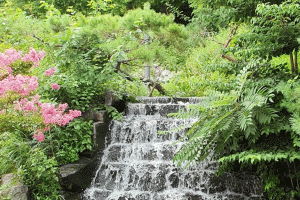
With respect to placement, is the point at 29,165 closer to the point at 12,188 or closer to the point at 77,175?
the point at 12,188

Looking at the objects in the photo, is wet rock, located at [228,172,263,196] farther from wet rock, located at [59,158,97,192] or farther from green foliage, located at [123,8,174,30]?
green foliage, located at [123,8,174,30]

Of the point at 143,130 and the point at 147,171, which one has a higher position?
the point at 143,130

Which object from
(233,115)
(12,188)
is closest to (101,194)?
(12,188)

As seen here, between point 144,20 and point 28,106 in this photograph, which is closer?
point 28,106

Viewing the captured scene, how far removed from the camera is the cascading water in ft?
13.1

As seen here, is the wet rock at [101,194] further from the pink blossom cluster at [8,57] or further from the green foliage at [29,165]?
the pink blossom cluster at [8,57]

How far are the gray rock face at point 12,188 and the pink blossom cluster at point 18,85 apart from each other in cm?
107

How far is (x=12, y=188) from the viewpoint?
3.17 meters

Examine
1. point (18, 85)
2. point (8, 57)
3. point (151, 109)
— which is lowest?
point (151, 109)

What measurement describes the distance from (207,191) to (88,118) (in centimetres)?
258

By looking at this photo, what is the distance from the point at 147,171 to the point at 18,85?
237cm

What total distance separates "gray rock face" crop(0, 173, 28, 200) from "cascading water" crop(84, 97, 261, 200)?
120 cm

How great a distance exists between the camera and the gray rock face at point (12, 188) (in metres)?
3.11

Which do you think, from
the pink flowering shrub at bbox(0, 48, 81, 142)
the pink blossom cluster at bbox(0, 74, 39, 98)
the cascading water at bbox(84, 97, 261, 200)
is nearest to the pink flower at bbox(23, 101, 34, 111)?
the pink flowering shrub at bbox(0, 48, 81, 142)
